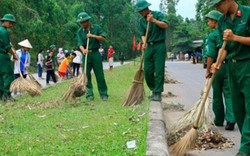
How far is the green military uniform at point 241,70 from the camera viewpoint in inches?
192

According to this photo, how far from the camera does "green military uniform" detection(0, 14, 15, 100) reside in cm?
1030

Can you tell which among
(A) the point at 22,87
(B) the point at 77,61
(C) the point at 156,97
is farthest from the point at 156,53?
(B) the point at 77,61

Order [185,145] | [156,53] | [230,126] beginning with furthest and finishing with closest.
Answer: [156,53], [230,126], [185,145]

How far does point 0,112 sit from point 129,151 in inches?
164

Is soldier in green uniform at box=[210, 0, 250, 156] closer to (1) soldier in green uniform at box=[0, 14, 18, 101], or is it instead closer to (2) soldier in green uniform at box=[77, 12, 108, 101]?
(2) soldier in green uniform at box=[77, 12, 108, 101]

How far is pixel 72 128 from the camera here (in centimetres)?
669

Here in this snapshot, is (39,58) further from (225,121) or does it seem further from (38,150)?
(38,150)

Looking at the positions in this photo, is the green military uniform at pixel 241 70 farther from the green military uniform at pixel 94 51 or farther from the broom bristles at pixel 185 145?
the green military uniform at pixel 94 51

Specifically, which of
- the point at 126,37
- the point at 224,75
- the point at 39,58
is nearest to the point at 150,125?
the point at 224,75

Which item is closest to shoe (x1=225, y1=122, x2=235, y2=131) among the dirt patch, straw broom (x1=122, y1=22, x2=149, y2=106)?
the dirt patch

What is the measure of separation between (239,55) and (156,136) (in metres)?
1.41

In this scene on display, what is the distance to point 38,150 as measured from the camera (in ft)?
17.2

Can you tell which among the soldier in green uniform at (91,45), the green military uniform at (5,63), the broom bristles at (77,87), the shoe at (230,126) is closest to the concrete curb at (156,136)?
the shoe at (230,126)

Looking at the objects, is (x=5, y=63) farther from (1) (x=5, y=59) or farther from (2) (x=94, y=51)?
(2) (x=94, y=51)
